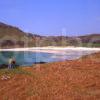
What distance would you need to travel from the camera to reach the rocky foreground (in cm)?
1041

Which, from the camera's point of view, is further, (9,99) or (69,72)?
(69,72)

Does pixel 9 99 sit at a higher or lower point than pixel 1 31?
lower

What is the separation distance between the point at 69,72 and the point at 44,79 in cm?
190

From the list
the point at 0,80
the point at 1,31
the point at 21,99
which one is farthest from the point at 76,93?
the point at 1,31

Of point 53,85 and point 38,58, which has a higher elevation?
point 53,85

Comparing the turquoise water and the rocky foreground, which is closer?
the rocky foreground

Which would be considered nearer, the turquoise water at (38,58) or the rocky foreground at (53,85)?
the rocky foreground at (53,85)

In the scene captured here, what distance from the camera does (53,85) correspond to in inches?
461

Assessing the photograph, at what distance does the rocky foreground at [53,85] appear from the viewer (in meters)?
10.4

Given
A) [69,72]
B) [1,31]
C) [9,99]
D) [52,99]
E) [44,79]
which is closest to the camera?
[52,99]

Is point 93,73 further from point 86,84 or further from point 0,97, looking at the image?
point 0,97

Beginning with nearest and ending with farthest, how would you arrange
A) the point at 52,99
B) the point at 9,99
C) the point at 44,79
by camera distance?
the point at 52,99 → the point at 9,99 → the point at 44,79

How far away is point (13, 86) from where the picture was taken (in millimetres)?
12234

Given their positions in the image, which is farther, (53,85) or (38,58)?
(38,58)
